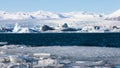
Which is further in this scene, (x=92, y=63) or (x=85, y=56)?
(x=85, y=56)

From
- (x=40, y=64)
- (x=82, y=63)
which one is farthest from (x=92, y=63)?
(x=40, y=64)

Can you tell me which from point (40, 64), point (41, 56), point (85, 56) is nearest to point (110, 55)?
point (85, 56)

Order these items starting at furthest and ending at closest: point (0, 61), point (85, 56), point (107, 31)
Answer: point (107, 31)
point (85, 56)
point (0, 61)

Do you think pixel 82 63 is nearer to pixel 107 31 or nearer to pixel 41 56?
pixel 41 56

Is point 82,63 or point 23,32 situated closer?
point 82,63

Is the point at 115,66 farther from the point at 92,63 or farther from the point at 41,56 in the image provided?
the point at 41,56

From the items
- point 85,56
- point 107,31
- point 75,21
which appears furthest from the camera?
point 75,21

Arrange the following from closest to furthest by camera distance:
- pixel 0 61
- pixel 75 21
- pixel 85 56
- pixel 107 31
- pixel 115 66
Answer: pixel 115 66 < pixel 0 61 < pixel 85 56 < pixel 107 31 < pixel 75 21

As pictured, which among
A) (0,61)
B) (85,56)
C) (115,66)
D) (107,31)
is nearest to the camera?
(115,66)
